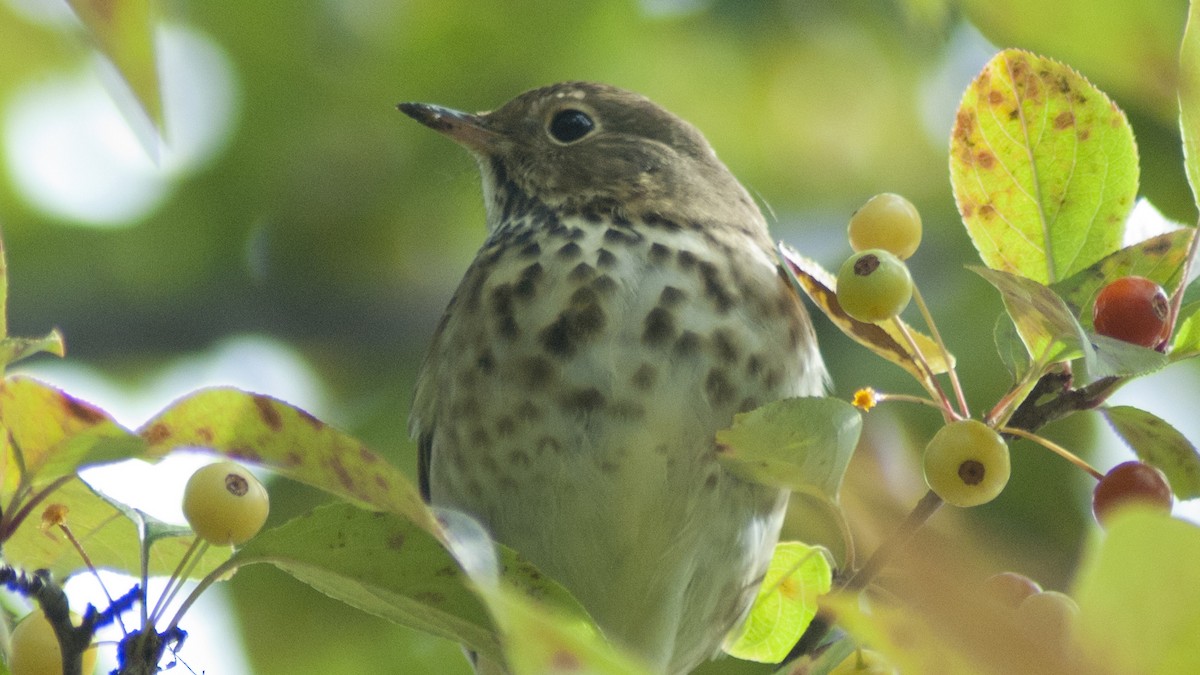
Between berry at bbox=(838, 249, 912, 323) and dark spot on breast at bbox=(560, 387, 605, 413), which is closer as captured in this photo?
berry at bbox=(838, 249, 912, 323)

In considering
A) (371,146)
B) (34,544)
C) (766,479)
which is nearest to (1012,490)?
(371,146)

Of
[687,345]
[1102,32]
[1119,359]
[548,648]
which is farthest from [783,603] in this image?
[548,648]

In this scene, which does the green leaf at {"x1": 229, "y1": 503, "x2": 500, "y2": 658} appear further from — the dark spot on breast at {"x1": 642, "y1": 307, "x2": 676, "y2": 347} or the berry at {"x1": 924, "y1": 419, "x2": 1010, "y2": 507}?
the dark spot on breast at {"x1": 642, "y1": 307, "x2": 676, "y2": 347}

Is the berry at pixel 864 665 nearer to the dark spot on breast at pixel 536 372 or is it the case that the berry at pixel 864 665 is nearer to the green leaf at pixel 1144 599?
the dark spot on breast at pixel 536 372

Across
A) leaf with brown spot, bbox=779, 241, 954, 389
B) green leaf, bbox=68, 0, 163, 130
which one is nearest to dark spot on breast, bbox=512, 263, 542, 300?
leaf with brown spot, bbox=779, 241, 954, 389

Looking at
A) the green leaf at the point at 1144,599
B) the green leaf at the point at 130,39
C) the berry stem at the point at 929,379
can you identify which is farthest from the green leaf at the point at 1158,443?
the green leaf at the point at 130,39

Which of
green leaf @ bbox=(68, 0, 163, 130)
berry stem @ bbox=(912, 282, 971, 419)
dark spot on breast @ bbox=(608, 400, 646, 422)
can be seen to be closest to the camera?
green leaf @ bbox=(68, 0, 163, 130)
